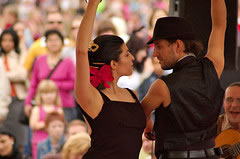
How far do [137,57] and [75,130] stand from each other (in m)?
1.42

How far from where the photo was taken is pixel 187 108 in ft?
16.6

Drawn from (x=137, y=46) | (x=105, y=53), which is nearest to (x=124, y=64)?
(x=105, y=53)

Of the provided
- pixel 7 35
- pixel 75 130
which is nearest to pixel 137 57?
pixel 75 130

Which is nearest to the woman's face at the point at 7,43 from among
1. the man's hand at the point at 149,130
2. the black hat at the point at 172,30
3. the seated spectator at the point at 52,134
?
the seated spectator at the point at 52,134

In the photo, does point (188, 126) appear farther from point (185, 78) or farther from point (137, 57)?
point (137, 57)

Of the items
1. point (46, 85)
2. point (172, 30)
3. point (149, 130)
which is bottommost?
point (46, 85)

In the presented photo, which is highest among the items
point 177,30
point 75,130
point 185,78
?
point 177,30

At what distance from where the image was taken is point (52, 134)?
30.8ft

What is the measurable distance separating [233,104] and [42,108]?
4.44 meters

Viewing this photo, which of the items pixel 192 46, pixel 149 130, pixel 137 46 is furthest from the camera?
pixel 137 46

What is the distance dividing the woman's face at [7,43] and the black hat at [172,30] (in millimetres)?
5782

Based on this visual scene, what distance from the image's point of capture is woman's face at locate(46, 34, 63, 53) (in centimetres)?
1023

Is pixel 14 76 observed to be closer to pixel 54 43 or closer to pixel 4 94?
pixel 4 94

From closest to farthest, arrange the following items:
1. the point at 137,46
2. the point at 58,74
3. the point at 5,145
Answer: the point at 5,145 → the point at 137,46 → the point at 58,74
